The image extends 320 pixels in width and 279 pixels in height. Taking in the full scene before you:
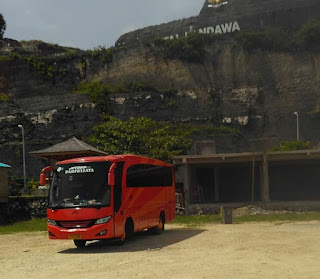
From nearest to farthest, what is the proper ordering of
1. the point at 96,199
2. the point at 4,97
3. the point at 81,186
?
the point at 96,199 < the point at 81,186 < the point at 4,97

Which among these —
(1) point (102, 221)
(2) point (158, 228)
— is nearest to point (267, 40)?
(2) point (158, 228)

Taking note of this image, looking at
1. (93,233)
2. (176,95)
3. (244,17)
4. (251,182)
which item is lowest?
(251,182)

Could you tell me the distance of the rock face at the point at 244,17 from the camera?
164 ft

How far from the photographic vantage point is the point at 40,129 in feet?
160

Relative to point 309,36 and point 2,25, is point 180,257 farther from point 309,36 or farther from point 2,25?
point 2,25

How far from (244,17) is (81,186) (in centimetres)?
4312

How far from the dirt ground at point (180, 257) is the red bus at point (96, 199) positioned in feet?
1.67

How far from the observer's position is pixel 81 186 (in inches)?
507

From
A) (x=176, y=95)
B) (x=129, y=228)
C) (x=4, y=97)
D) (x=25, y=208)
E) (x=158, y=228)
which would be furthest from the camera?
(x=4, y=97)

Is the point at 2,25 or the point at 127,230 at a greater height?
the point at 2,25

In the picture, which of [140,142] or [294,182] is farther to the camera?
[140,142]

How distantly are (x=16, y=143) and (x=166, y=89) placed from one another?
15.8m

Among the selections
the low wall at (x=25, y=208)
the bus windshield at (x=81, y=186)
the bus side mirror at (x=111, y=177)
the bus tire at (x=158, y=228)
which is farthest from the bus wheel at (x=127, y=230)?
the low wall at (x=25, y=208)

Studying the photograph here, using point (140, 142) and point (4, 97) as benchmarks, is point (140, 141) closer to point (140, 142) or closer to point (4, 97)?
point (140, 142)
